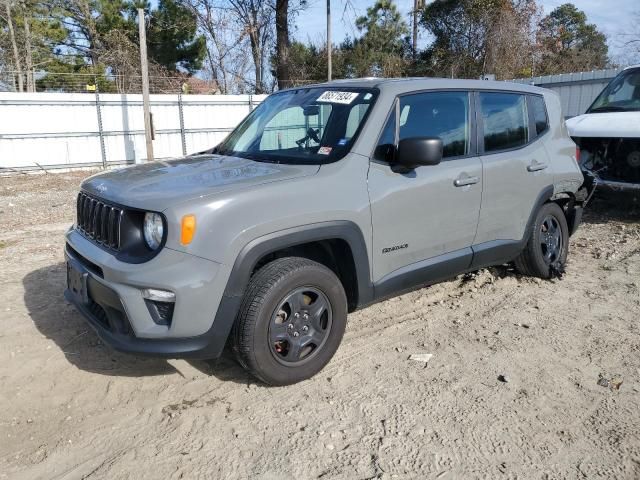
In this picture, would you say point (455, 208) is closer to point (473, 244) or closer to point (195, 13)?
point (473, 244)

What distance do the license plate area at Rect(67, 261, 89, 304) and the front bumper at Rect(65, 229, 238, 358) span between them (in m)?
0.22

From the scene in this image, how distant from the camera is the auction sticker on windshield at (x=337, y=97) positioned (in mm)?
→ 3748

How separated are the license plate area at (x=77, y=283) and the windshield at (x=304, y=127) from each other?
1380 mm

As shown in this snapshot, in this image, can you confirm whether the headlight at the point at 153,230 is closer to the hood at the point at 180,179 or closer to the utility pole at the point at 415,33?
the hood at the point at 180,179

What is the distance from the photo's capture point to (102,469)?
2684mm

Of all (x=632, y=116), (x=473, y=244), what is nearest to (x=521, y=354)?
(x=473, y=244)

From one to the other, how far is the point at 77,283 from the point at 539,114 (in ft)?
13.4

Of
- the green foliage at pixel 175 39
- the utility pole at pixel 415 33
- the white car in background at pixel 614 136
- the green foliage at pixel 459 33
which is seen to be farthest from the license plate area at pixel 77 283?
the utility pole at pixel 415 33

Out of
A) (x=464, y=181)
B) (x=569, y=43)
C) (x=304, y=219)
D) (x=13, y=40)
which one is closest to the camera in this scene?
(x=304, y=219)

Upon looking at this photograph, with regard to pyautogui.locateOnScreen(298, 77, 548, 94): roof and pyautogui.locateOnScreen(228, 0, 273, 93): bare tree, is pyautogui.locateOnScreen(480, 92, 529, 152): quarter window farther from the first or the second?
pyautogui.locateOnScreen(228, 0, 273, 93): bare tree

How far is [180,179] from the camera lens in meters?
3.28

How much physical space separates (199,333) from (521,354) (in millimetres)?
2252

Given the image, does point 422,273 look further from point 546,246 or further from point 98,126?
point 98,126

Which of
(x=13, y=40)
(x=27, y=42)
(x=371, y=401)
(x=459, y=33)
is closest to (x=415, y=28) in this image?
(x=459, y=33)
